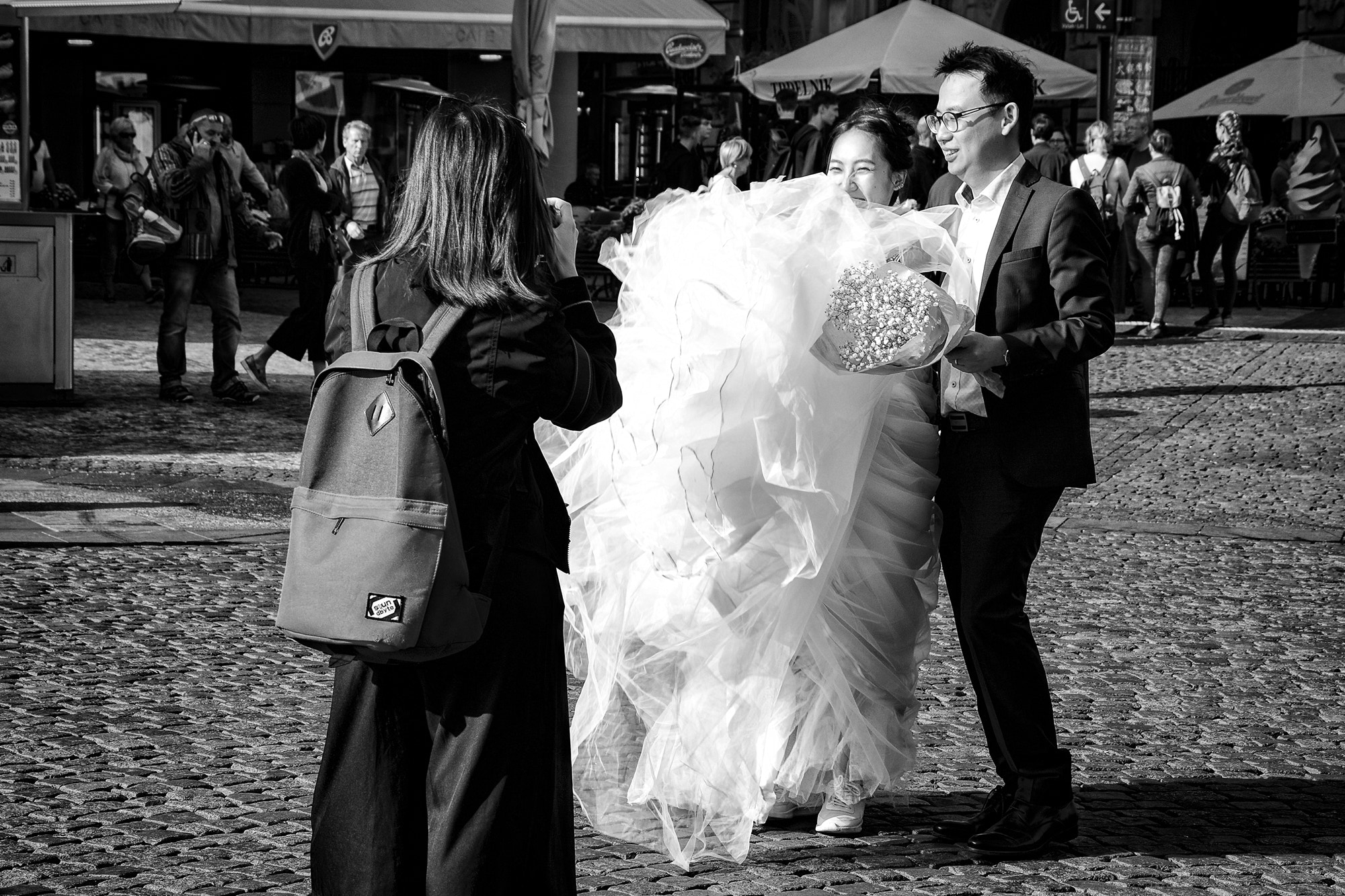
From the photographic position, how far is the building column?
23812mm

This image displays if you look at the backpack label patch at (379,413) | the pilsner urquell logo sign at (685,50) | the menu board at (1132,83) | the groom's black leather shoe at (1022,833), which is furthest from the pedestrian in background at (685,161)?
the backpack label patch at (379,413)

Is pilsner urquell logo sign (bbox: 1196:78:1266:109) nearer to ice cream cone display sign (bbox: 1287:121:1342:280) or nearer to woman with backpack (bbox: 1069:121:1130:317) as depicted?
ice cream cone display sign (bbox: 1287:121:1342:280)

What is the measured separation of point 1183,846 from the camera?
3.86m

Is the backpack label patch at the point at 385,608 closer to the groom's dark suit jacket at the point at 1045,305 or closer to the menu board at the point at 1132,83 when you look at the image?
the groom's dark suit jacket at the point at 1045,305

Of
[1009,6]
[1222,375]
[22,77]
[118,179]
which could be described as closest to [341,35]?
[118,179]

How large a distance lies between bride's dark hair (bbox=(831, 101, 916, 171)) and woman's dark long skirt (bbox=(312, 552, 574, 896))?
1.69 metres

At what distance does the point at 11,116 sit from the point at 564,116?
1402 cm

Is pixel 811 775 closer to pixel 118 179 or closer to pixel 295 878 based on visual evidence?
pixel 295 878

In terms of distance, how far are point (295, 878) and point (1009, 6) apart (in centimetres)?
3006

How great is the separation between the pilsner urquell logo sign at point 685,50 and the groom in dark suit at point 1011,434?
1666 centimetres

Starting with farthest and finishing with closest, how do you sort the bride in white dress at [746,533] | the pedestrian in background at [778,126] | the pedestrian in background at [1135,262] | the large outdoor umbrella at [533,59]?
the pedestrian in background at [1135,262]
the pedestrian in background at [778,126]
the large outdoor umbrella at [533,59]
the bride in white dress at [746,533]

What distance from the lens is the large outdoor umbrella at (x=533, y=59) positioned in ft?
36.9

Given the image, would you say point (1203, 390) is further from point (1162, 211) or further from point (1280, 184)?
point (1280, 184)

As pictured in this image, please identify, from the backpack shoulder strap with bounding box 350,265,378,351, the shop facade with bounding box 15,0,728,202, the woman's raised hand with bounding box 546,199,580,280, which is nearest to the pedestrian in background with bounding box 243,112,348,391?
the woman's raised hand with bounding box 546,199,580,280
